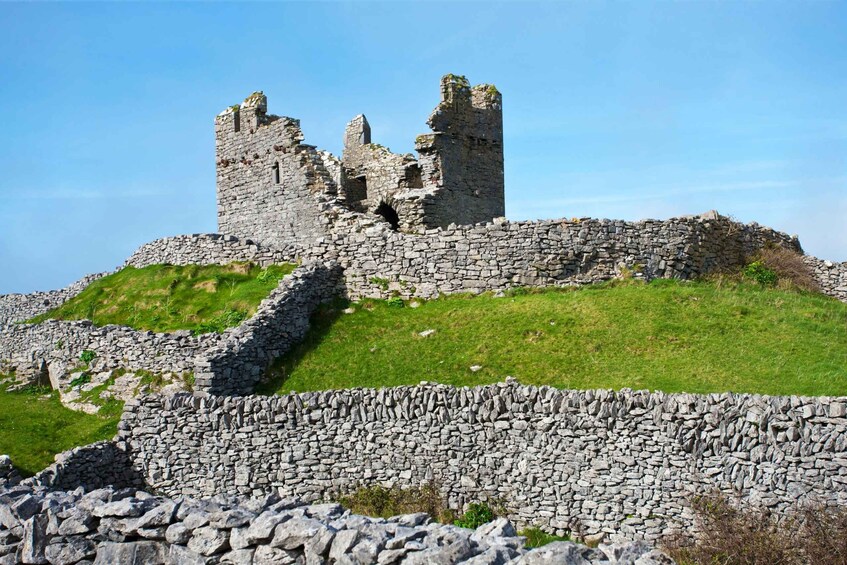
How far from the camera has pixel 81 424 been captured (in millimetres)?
23266

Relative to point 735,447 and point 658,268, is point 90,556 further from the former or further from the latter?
point 658,268

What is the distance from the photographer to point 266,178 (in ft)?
111

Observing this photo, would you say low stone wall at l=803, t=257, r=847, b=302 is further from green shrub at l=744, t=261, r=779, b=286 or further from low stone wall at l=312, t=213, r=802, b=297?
low stone wall at l=312, t=213, r=802, b=297

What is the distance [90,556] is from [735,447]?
10172mm

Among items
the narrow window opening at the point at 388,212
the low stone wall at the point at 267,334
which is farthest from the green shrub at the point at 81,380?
the narrow window opening at the point at 388,212

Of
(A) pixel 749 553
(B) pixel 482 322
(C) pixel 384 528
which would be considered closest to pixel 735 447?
(A) pixel 749 553

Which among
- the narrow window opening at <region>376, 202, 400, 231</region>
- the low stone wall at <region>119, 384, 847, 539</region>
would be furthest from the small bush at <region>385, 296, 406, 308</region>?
the narrow window opening at <region>376, 202, 400, 231</region>

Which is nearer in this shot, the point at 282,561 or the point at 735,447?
the point at 282,561

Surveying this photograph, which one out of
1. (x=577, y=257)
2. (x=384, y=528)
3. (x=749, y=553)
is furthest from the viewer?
(x=577, y=257)

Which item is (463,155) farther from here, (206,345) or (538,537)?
(538,537)

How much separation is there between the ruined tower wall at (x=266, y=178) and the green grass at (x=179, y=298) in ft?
11.0

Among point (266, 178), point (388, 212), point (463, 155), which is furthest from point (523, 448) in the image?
point (388, 212)

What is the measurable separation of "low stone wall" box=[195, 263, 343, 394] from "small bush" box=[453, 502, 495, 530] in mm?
7923

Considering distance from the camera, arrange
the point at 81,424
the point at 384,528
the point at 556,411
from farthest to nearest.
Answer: the point at 81,424 → the point at 556,411 → the point at 384,528
